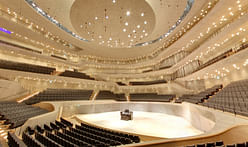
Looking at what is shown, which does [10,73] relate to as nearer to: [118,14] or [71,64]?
[71,64]

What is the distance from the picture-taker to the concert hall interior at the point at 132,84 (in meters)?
5.05

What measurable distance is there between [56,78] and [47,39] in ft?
17.3

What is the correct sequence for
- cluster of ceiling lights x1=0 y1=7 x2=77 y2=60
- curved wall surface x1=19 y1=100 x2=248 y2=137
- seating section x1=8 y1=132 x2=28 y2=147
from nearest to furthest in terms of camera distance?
seating section x1=8 y1=132 x2=28 y2=147 → curved wall surface x1=19 y1=100 x2=248 y2=137 → cluster of ceiling lights x1=0 y1=7 x2=77 y2=60

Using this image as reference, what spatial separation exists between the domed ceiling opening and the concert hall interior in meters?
0.07

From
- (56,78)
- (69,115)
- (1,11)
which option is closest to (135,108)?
(69,115)

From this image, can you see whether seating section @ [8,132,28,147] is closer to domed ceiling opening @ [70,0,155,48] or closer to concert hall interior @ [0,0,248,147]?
concert hall interior @ [0,0,248,147]

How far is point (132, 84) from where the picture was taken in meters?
20.9

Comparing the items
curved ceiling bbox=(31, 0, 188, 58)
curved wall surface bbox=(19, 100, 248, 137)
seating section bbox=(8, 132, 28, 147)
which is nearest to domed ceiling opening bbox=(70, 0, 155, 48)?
curved ceiling bbox=(31, 0, 188, 58)

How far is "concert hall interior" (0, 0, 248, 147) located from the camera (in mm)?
5055

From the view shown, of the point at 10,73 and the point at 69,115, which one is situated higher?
the point at 10,73

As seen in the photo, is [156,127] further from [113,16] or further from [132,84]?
[132,84]

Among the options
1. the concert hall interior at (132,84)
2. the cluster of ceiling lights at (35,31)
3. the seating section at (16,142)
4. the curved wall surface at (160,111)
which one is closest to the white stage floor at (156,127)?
the concert hall interior at (132,84)

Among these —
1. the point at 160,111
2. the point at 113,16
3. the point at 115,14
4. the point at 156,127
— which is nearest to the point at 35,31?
the point at 113,16

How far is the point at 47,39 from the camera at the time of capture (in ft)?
49.7
